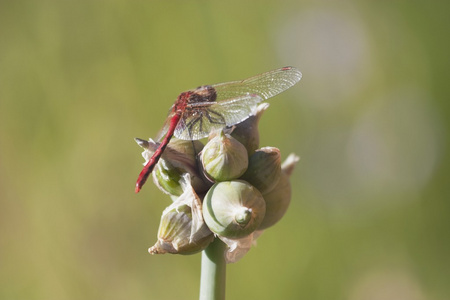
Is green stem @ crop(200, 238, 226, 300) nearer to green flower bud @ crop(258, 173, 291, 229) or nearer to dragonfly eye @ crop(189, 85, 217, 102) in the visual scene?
green flower bud @ crop(258, 173, 291, 229)

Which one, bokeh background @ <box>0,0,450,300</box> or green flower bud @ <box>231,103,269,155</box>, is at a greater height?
green flower bud @ <box>231,103,269,155</box>

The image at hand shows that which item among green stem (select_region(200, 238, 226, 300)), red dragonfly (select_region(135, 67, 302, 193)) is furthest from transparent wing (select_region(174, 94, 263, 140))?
green stem (select_region(200, 238, 226, 300))

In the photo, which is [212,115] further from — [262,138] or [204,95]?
[262,138]

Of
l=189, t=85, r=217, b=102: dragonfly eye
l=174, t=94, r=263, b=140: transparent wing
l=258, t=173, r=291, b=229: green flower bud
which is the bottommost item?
l=258, t=173, r=291, b=229: green flower bud

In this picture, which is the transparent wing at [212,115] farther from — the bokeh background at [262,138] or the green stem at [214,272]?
the bokeh background at [262,138]

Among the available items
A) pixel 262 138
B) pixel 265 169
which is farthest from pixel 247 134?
pixel 262 138

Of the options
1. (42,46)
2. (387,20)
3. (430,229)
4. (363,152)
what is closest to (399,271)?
(430,229)

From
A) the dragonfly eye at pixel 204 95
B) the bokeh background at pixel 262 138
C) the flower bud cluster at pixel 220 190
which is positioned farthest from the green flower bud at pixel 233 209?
the bokeh background at pixel 262 138

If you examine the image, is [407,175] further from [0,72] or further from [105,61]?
[0,72]
